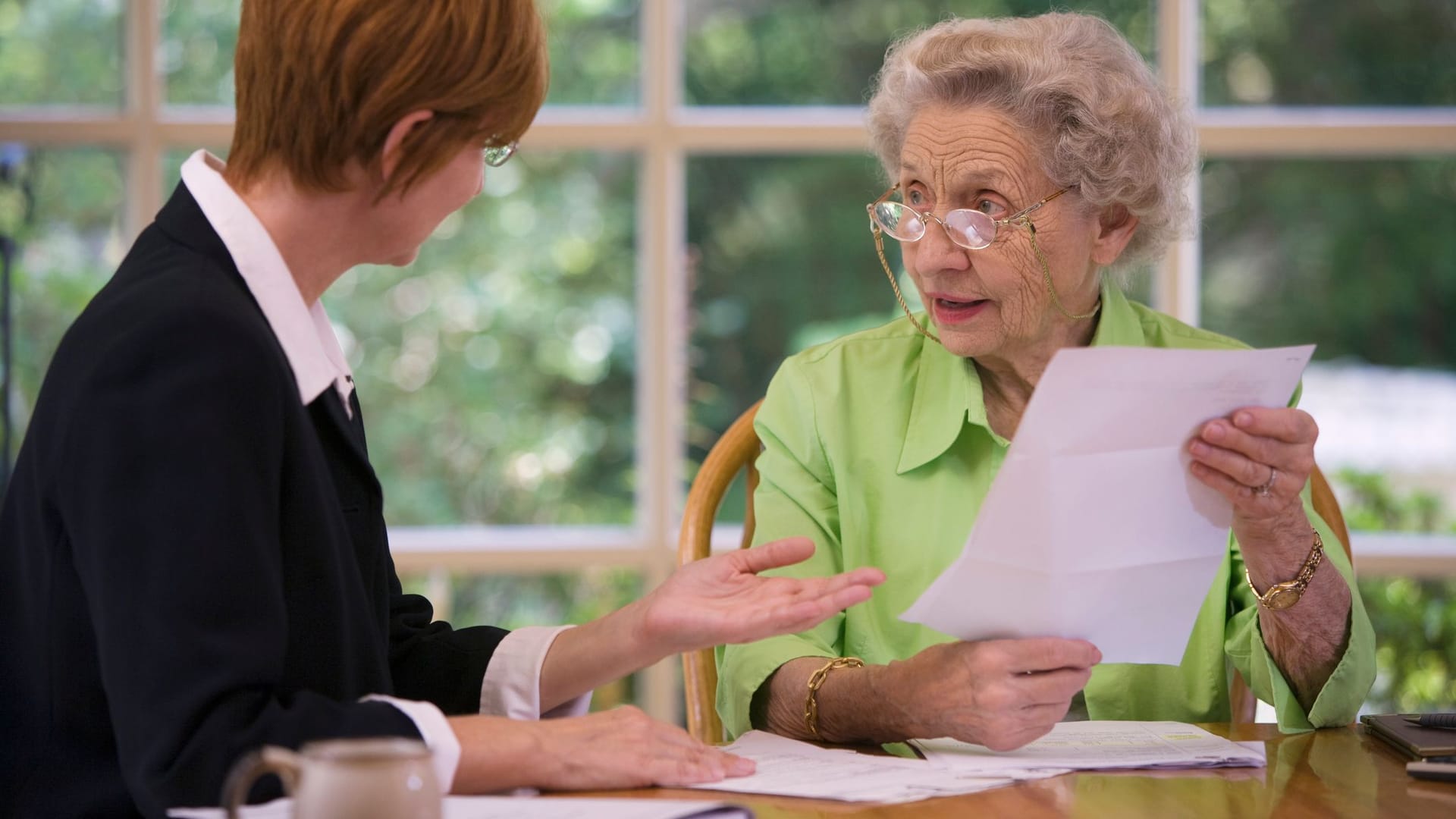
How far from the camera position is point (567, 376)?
3.58 meters

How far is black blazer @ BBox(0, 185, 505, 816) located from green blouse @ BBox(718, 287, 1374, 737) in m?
0.63

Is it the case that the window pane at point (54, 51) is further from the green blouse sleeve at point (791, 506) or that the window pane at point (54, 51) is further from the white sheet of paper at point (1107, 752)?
the white sheet of paper at point (1107, 752)

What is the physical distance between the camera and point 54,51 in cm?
346

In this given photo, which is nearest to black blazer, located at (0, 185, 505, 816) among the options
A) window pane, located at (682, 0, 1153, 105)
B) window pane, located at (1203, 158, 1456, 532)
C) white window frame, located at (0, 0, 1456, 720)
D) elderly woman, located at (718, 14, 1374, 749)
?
elderly woman, located at (718, 14, 1374, 749)

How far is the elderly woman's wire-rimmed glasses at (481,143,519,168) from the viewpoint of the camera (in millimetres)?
1260

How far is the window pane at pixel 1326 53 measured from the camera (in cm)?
353

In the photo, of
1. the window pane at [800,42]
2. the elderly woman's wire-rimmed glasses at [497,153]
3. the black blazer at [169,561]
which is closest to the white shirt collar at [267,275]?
the black blazer at [169,561]

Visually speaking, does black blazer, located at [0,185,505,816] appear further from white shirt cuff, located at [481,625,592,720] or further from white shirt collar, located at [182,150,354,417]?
white shirt cuff, located at [481,625,592,720]

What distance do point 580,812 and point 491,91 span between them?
591 millimetres

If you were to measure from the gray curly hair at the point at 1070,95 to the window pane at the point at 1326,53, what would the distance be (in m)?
1.88

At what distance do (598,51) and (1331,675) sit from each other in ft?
8.31

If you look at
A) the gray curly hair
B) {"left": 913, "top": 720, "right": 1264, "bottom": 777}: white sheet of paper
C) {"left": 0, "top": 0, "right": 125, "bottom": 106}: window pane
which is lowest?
{"left": 913, "top": 720, "right": 1264, "bottom": 777}: white sheet of paper

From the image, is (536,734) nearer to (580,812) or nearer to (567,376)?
(580,812)

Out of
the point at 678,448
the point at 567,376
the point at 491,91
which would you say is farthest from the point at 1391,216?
the point at 491,91
